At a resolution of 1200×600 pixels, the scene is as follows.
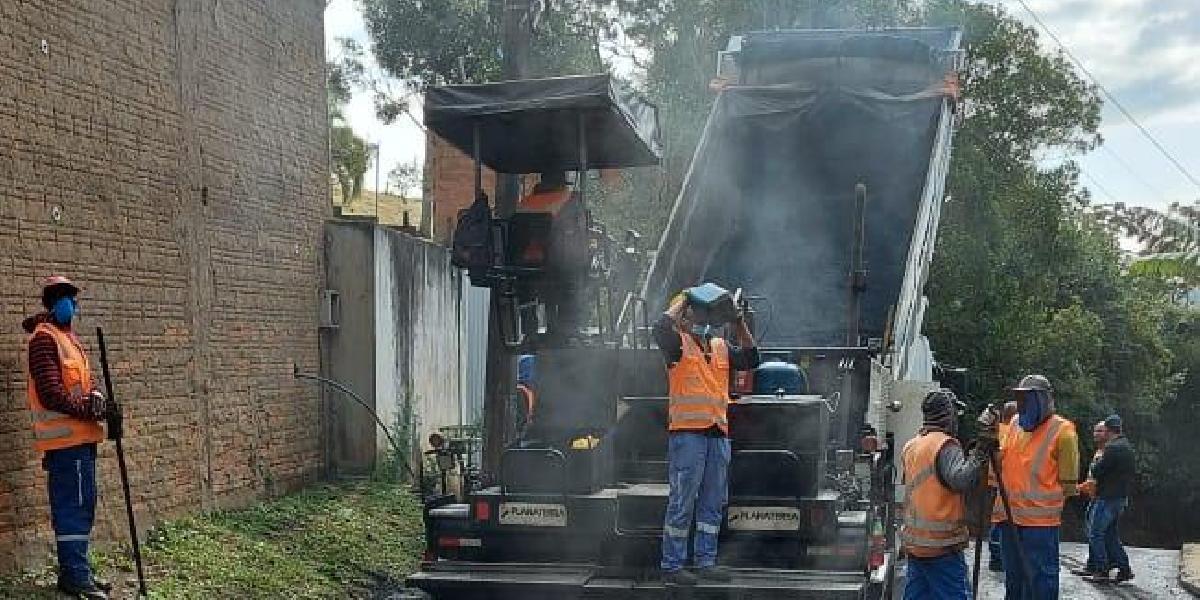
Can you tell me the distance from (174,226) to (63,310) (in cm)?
209

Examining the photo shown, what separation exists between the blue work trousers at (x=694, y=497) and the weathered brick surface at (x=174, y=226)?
12.1 ft

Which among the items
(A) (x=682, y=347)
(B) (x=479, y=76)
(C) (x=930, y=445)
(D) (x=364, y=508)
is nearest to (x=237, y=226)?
(D) (x=364, y=508)

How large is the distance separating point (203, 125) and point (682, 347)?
481 centimetres

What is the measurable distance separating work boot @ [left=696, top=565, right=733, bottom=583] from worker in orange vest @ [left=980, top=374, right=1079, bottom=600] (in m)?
2.06

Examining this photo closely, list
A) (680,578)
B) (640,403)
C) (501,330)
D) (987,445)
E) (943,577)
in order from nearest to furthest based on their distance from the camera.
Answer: (987,445) < (680,578) < (943,577) < (501,330) < (640,403)

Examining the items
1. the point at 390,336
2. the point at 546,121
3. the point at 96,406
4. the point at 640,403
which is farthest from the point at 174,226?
the point at 640,403

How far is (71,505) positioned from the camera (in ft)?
21.4

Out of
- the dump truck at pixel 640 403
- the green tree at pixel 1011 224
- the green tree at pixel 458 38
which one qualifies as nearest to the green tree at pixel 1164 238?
the green tree at pixel 1011 224

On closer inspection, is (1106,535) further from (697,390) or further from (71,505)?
(71,505)

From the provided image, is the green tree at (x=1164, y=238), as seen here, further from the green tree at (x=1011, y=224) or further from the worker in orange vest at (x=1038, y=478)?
the worker in orange vest at (x=1038, y=478)

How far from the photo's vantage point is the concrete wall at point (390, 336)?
37.5 ft

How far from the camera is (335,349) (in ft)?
37.7

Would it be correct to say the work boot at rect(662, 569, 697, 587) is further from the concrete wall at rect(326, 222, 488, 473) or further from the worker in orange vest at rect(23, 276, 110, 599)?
the concrete wall at rect(326, 222, 488, 473)

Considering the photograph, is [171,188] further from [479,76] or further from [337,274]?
[479,76]
